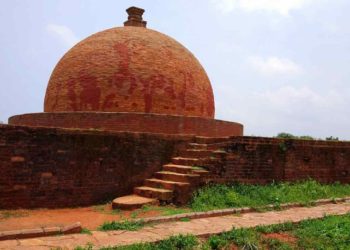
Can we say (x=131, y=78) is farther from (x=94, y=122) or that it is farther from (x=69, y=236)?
(x=69, y=236)

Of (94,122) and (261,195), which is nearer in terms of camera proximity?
(261,195)

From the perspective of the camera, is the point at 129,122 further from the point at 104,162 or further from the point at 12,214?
the point at 12,214

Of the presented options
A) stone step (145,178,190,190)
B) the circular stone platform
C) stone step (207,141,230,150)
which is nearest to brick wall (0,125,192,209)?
stone step (145,178,190,190)

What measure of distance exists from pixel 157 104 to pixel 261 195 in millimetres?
4072

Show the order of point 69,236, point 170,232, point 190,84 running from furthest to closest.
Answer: point 190,84 < point 170,232 < point 69,236

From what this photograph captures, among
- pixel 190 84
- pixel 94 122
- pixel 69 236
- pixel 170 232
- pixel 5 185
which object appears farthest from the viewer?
pixel 190 84

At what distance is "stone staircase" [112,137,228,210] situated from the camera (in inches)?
262

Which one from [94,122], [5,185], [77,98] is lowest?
[5,185]

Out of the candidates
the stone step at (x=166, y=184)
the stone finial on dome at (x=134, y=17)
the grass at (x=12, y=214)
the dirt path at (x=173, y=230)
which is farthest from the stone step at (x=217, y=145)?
the stone finial on dome at (x=134, y=17)

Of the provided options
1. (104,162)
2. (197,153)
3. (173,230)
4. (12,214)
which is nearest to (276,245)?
(173,230)

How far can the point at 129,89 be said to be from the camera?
33.2ft

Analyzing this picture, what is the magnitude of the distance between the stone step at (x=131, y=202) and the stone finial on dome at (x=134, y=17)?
732 centimetres

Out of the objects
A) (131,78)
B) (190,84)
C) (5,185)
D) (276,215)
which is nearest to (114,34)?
(131,78)

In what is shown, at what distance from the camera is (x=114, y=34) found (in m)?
11.4
